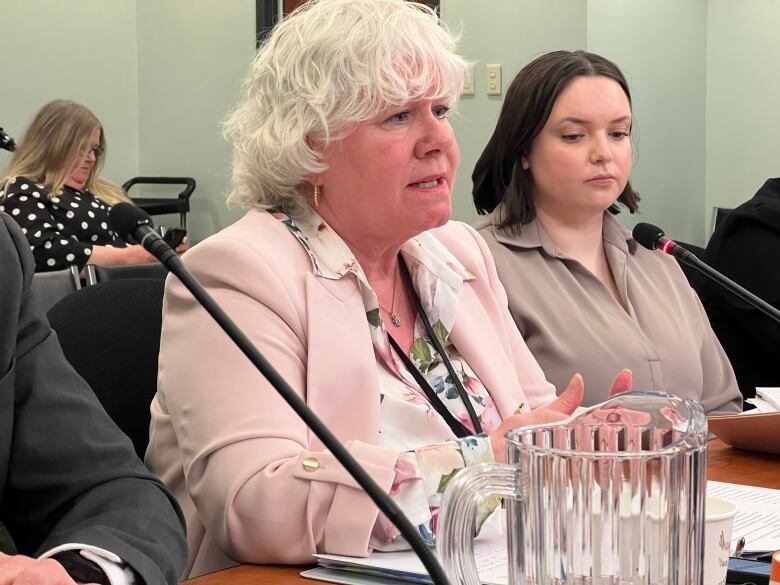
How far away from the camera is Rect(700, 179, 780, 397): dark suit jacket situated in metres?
2.42

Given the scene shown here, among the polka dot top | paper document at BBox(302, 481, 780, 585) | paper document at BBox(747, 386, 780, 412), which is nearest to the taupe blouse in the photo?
paper document at BBox(747, 386, 780, 412)

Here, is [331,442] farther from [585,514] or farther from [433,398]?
[433,398]

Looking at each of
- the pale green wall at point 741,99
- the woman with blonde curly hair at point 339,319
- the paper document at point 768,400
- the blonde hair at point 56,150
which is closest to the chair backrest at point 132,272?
the woman with blonde curly hair at point 339,319

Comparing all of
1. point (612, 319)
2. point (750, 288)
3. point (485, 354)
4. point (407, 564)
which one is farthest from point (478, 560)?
point (750, 288)

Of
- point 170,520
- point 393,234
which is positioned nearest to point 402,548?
point 170,520

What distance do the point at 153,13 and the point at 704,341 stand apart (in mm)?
4784

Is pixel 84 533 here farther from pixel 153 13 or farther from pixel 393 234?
pixel 153 13

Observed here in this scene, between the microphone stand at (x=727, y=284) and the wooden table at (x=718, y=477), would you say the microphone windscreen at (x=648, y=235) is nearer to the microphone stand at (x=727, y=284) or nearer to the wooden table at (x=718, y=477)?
the microphone stand at (x=727, y=284)

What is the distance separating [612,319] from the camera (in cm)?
216

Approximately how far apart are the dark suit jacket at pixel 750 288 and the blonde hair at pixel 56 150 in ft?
9.67

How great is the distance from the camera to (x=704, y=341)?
7.39 feet

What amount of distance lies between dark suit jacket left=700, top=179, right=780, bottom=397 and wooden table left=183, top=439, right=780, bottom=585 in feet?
2.67

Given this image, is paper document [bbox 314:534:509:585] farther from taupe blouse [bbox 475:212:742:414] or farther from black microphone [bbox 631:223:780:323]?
taupe blouse [bbox 475:212:742:414]

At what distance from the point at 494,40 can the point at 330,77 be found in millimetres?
3005
